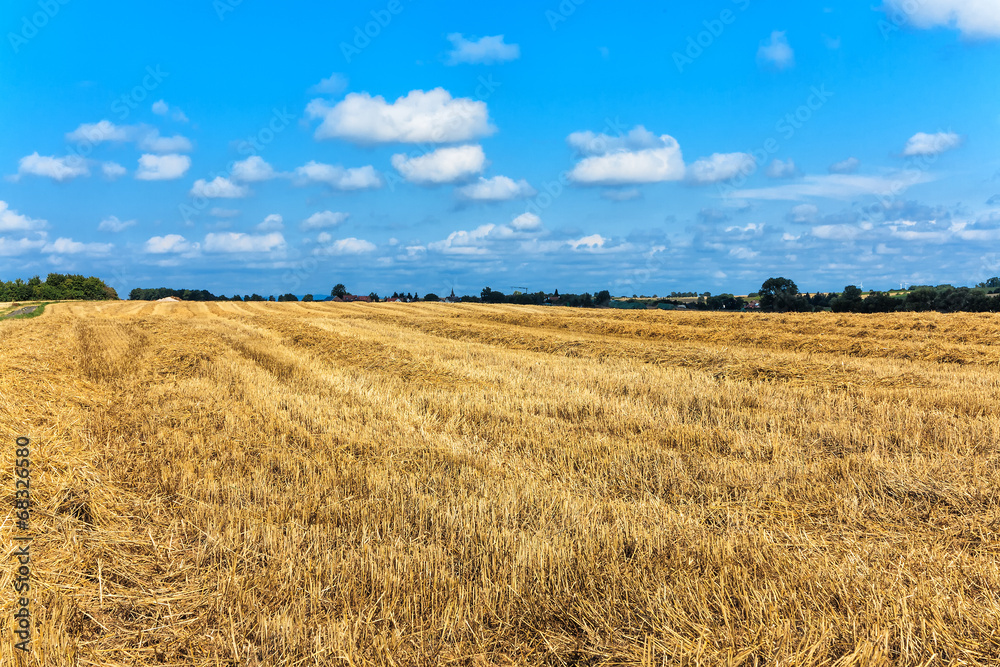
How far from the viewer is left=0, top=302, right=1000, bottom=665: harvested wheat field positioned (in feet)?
9.98

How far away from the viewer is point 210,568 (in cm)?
378

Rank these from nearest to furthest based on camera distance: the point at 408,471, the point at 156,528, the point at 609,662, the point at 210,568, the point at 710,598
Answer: the point at 609,662, the point at 710,598, the point at 210,568, the point at 156,528, the point at 408,471

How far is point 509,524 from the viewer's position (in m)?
4.29

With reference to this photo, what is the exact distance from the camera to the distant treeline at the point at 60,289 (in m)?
98.2

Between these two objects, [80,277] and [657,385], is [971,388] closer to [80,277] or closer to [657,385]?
[657,385]

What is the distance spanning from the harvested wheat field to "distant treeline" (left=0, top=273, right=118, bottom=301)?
11248cm

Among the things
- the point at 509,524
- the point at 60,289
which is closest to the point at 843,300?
the point at 509,524

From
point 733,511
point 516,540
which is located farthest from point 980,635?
point 516,540

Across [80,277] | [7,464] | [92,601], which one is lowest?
[92,601]

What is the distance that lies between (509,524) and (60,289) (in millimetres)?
125895

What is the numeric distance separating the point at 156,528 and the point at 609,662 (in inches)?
146

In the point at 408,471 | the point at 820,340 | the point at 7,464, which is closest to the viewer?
the point at 7,464

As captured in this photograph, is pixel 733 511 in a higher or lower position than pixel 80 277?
lower

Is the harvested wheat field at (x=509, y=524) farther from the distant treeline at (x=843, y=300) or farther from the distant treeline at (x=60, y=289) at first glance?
the distant treeline at (x=60, y=289)
